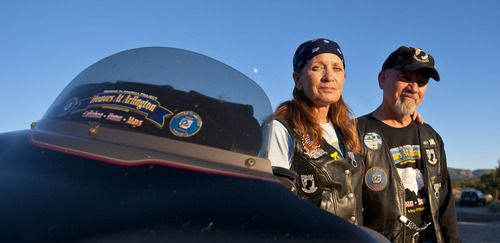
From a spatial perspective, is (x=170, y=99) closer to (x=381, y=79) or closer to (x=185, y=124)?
(x=185, y=124)

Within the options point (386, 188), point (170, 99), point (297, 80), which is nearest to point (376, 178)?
point (386, 188)

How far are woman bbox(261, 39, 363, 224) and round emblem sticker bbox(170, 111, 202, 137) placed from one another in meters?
0.82

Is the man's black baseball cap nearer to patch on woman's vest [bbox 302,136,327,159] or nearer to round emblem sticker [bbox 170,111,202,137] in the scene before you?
patch on woman's vest [bbox 302,136,327,159]

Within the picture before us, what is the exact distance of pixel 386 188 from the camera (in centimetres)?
292

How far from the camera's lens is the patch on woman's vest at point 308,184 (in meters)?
2.35

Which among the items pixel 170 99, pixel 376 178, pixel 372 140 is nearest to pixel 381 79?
pixel 372 140

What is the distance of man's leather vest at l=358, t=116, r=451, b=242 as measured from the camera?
9.53 feet

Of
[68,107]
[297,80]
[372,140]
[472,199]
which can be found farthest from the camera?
[472,199]

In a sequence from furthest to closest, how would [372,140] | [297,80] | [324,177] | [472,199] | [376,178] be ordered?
[472,199]
[372,140]
[376,178]
[297,80]
[324,177]

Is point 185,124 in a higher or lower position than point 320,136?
lower

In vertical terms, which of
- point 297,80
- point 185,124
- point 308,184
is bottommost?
point 308,184

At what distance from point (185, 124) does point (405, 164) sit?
230 cm

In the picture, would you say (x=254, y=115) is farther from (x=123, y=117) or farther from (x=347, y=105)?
(x=347, y=105)

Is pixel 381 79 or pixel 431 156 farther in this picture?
pixel 381 79
